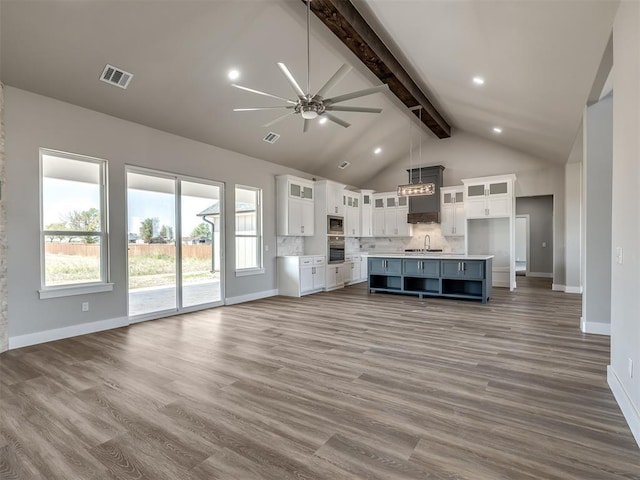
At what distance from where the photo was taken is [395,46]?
488 centimetres

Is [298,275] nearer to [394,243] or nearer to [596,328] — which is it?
[394,243]

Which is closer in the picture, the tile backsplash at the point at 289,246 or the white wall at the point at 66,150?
the white wall at the point at 66,150

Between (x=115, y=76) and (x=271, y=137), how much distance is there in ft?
9.60

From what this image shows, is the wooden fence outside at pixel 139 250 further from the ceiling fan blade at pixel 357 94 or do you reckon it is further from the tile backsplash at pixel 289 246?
the ceiling fan blade at pixel 357 94

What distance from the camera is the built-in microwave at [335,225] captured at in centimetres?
836

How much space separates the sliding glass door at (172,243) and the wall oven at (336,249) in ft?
9.84

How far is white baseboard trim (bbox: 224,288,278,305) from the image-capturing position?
653cm

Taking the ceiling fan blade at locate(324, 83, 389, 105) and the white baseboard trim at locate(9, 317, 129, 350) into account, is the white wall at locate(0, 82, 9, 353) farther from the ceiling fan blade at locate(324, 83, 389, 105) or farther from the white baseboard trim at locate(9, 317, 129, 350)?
the ceiling fan blade at locate(324, 83, 389, 105)

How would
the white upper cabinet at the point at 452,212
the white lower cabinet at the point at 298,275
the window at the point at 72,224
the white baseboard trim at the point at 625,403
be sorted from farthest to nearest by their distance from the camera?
1. the white upper cabinet at the point at 452,212
2. the white lower cabinet at the point at 298,275
3. the window at the point at 72,224
4. the white baseboard trim at the point at 625,403

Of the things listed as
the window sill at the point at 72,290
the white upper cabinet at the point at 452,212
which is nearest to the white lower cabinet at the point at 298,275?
the window sill at the point at 72,290

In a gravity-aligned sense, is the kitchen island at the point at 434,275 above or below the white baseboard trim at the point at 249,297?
above

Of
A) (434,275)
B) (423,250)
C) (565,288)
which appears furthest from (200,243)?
(565,288)

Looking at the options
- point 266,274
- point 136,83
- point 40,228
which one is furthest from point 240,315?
point 136,83

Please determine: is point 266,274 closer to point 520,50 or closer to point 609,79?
point 520,50
